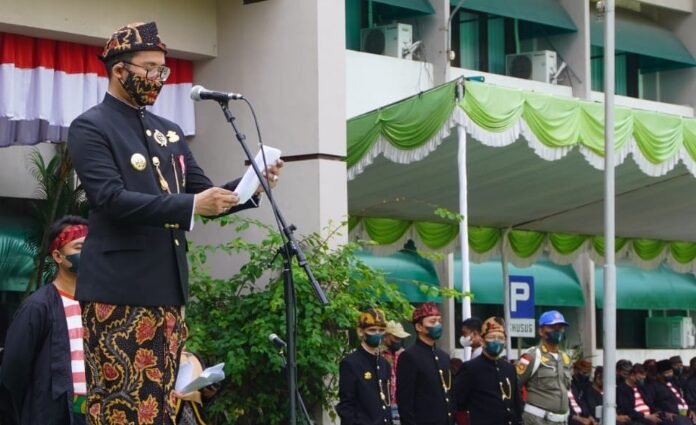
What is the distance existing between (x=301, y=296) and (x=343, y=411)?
3.17 ft

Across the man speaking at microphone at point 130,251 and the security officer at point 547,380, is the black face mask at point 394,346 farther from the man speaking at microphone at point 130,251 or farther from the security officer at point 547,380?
the man speaking at microphone at point 130,251

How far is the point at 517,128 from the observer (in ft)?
48.1

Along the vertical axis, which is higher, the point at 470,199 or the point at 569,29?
the point at 569,29

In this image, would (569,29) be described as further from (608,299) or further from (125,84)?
(125,84)

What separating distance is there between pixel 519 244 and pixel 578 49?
4.59m

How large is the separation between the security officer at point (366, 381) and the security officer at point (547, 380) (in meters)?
2.24

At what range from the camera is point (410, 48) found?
2130cm

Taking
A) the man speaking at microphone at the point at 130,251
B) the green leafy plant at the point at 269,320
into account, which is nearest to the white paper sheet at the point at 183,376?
the man speaking at microphone at the point at 130,251

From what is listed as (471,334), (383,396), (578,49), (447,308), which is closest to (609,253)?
(471,334)

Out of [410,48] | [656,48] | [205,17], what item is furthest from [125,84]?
[656,48]

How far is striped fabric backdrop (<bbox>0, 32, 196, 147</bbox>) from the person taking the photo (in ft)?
36.3

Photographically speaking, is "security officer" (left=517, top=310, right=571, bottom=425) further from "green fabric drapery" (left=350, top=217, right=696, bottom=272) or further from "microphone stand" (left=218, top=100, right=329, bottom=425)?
"microphone stand" (left=218, top=100, right=329, bottom=425)

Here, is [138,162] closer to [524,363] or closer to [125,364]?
[125,364]

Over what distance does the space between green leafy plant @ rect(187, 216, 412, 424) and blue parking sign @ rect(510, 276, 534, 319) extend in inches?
275
